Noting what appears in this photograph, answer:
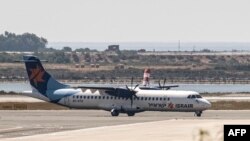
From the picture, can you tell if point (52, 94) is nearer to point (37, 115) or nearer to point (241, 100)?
point (37, 115)

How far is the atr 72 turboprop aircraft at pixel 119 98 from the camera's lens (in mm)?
93250

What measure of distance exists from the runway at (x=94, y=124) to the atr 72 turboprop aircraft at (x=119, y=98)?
3.08 feet

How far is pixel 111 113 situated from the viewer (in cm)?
9444

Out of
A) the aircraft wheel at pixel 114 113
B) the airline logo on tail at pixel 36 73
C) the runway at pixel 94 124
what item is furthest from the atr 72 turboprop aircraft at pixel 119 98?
the runway at pixel 94 124

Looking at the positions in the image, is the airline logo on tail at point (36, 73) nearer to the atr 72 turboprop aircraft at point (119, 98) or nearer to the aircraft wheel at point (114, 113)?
the atr 72 turboprop aircraft at point (119, 98)

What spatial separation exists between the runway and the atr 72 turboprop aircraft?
939mm

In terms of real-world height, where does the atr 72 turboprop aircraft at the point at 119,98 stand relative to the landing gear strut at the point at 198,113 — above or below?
above

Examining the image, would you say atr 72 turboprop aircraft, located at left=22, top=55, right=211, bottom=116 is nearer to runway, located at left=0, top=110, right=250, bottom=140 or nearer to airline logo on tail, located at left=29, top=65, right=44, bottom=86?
airline logo on tail, located at left=29, top=65, right=44, bottom=86

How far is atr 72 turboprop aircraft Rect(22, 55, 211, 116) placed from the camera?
306 feet

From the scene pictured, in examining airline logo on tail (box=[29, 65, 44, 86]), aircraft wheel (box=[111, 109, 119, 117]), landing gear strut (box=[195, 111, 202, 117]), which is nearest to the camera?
landing gear strut (box=[195, 111, 202, 117])

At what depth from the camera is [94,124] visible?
78.1m

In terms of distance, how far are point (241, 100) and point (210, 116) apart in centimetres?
2839


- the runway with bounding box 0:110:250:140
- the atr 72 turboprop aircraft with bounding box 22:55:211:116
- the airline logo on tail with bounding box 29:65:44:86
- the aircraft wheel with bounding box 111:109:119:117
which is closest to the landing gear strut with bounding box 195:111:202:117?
the atr 72 turboprop aircraft with bounding box 22:55:211:116

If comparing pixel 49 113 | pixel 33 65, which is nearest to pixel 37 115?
pixel 49 113
